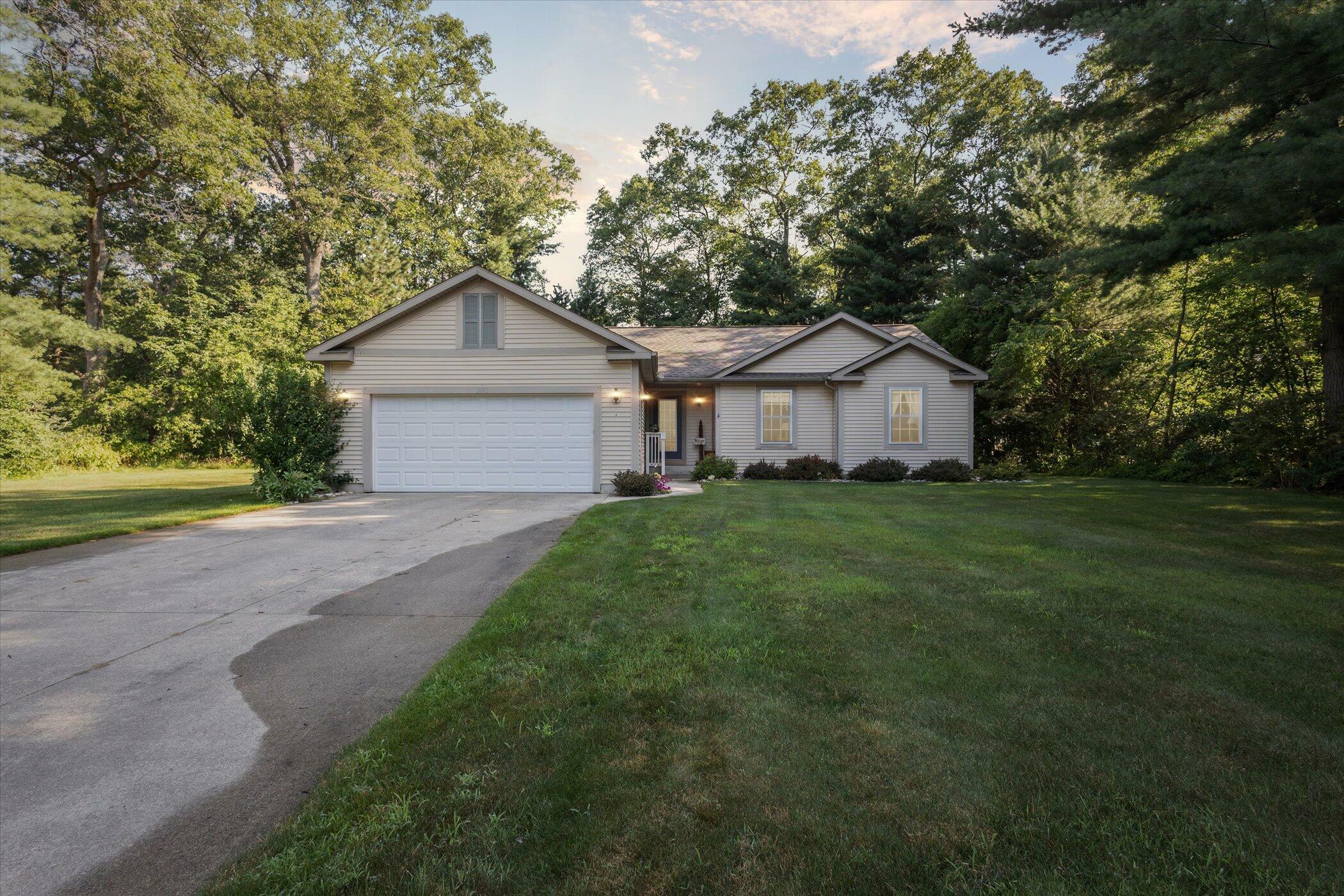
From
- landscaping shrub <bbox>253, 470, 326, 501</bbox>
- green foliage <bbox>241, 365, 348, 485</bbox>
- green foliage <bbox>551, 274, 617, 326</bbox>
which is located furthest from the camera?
green foliage <bbox>551, 274, 617, 326</bbox>

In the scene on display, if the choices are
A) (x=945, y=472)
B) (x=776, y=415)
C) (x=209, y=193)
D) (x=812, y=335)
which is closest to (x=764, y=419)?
(x=776, y=415)

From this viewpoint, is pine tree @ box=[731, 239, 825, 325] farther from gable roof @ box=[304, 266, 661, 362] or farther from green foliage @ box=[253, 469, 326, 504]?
green foliage @ box=[253, 469, 326, 504]

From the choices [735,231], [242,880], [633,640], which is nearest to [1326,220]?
[633,640]

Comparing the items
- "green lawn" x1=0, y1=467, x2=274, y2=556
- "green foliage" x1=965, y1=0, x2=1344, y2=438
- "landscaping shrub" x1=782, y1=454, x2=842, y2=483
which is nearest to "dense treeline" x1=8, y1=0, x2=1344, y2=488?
"green foliage" x1=965, y1=0, x2=1344, y2=438

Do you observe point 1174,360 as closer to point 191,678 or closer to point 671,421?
point 671,421

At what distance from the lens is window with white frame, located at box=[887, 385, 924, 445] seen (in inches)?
622

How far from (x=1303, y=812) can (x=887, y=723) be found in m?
1.37

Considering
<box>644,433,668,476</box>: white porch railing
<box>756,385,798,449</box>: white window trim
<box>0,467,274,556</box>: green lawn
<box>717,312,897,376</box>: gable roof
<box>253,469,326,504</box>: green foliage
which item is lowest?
<box>0,467,274,556</box>: green lawn

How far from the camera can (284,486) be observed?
1121 centimetres

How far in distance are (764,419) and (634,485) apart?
Answer: 5631 mm

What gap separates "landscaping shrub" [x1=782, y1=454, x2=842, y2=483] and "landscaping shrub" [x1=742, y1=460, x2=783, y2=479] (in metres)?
0.17

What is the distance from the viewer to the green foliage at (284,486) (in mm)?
11156

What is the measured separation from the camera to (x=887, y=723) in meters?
2.64

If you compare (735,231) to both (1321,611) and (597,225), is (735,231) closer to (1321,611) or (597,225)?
(597,225)
